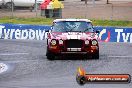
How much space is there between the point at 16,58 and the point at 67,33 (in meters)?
2.37

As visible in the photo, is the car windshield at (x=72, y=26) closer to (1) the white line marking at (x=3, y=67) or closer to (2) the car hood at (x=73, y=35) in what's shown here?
(2) the car hood at (x=73, y=35)

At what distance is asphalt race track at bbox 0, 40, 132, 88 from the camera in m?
12.8

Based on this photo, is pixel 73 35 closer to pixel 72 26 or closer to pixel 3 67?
pixel 72 26

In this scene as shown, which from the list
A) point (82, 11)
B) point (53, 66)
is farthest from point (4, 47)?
point (82, 11)

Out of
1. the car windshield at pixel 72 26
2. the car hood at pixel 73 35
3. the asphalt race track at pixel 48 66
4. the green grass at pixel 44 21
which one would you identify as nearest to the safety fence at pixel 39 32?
the asphalt race track at pixel 48 66

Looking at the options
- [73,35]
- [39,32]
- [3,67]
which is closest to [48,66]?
[3,67]

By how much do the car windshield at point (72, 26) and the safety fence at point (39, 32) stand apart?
8.79 metres

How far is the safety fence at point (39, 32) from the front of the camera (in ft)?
94.1

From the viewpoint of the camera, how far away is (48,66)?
669 inches

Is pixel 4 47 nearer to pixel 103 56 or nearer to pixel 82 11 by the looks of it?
pixel 103 56

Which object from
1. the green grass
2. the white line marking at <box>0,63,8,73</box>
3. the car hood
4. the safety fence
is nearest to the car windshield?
the car hood

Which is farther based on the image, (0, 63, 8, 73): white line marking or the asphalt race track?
(0, 63, 8, 73): white line marking

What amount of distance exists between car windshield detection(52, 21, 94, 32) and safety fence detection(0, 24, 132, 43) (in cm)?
879

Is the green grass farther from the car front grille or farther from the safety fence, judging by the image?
the car front grille
